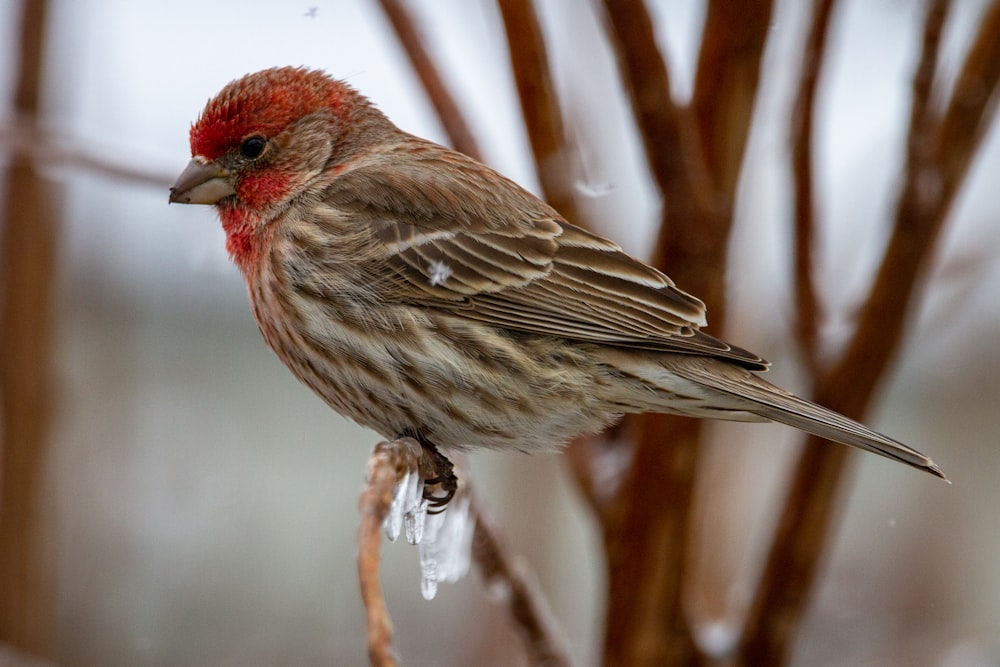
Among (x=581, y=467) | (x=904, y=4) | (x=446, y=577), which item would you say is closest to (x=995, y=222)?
(x=904, y=4)

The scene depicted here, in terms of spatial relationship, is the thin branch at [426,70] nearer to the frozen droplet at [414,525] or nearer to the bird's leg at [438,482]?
the bird's leg at [438,482]

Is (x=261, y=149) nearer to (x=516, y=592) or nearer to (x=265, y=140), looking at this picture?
(x=265, y=140)

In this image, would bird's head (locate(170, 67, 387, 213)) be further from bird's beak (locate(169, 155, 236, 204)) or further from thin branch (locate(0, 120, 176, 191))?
thin branch (locate(0, 120, 176, 191))

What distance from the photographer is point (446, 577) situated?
8.88 feet

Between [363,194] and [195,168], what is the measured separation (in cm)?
49

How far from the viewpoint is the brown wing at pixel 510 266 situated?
312 centimetres

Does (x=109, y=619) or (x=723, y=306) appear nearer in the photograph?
(x=723, y=306)

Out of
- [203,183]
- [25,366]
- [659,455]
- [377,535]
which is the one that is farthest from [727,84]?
[25,366]

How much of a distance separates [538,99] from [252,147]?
3.20 feet

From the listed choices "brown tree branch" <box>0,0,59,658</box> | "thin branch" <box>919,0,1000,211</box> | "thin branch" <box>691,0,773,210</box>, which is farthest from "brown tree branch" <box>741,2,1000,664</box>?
"brown tree branch" <box>0,0,59,658</box>

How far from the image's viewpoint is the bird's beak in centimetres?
340

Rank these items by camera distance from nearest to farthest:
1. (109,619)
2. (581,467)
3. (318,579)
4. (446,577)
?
(446,577) → (581,467) → (109,619) → (318,579)

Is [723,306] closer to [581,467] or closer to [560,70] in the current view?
[581,467]

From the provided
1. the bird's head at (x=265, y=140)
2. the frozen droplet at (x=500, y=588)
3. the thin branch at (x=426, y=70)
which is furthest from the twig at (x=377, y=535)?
the bird's head at (x=265, y=140)
